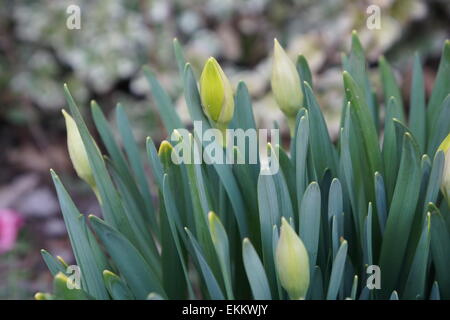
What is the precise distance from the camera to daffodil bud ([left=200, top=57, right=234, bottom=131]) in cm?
81

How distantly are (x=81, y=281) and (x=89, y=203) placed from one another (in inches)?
65.0

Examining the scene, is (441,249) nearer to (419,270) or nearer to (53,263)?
(419,270)

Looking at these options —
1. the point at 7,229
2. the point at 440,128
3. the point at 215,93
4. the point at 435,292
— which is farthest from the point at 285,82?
the point at 7,229

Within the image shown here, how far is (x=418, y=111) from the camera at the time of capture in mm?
1041

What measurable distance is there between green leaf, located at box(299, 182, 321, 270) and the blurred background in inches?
59.9

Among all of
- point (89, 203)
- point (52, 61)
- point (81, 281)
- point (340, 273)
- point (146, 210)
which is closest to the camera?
point (340, 273)

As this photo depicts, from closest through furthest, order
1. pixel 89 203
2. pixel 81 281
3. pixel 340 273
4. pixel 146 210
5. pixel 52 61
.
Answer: pixel 340 273
pixel 81 281
pixel 146 210
pixel 89 203
pixel 52 61

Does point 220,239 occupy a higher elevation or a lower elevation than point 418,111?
lower

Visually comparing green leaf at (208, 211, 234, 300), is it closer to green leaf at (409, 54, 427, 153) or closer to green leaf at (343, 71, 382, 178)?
green leaf at (343, 71, 382, 178)

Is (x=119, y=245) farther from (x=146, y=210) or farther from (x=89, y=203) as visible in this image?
(x=89, y=203)

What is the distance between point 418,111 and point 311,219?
0.37 metres

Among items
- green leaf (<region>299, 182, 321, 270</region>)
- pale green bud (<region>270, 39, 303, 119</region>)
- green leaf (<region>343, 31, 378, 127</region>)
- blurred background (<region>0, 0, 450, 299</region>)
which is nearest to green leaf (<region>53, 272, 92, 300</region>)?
green leaf (<region>299, 182, 321, 270</region>)
